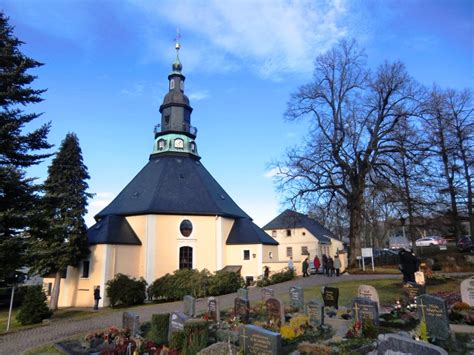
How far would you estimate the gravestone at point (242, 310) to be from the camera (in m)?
12.9

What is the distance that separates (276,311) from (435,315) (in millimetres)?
4603

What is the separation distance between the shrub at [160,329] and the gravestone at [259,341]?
11.7 feet

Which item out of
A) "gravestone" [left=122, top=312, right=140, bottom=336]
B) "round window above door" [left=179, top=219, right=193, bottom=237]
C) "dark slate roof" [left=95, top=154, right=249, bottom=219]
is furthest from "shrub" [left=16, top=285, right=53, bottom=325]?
"round window above door" [left=179, top=219, right=193, bottom=237]

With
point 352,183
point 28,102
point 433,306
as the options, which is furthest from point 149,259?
point 433,306

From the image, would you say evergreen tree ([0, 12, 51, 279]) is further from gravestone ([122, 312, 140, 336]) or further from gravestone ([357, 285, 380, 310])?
gravestone ([357, 285, 380, 310])

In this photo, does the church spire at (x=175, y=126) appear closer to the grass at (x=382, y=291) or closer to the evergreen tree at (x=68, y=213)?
the evergreen tree at (x=68, y=213)

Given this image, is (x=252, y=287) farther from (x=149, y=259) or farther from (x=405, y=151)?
(x=405, y=151)

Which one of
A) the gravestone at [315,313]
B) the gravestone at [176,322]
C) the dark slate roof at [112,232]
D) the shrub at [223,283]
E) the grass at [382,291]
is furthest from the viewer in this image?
the dark slate roof at [112,232]

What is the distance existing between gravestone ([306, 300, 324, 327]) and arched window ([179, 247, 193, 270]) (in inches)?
682

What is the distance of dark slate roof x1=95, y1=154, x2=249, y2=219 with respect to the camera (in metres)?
28.3

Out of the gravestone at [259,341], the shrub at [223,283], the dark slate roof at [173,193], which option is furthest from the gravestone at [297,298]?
the dark slate roof at [173,193]

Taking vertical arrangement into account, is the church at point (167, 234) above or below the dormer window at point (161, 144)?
below

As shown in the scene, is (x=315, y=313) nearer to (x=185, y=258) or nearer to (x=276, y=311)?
(x=276, y=311)

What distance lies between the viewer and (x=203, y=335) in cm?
905
